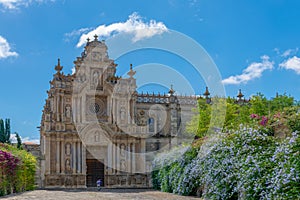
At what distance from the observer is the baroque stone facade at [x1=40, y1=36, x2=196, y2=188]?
113 feet

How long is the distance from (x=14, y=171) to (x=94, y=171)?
14.0 metres

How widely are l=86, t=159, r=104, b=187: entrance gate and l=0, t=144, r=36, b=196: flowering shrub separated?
9.63 metres

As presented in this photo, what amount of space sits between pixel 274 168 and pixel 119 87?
27.1 m

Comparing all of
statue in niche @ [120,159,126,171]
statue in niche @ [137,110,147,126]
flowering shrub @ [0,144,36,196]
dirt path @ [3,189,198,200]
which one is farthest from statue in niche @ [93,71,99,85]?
dirt path @ [3,189,198,200]

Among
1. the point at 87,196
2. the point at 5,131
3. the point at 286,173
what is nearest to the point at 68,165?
the point at 87,196

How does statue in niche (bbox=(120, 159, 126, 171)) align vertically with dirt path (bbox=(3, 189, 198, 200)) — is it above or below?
above

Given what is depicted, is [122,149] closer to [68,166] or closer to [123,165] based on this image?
[123,165]

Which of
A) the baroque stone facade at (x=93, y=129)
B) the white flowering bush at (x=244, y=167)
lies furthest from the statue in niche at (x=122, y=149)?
the white flowering bush at (x=244, y=167)

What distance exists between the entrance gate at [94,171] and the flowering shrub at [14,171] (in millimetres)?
9627

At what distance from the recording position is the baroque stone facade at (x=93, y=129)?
113 feet

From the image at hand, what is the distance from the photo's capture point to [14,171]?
75.0ft

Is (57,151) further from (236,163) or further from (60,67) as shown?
(236,163)

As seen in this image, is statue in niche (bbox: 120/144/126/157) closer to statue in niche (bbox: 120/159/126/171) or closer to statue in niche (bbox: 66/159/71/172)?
statue in niche (bbox: 120/159/126/171)

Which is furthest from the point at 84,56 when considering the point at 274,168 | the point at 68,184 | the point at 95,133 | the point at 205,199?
the point at 274,168
